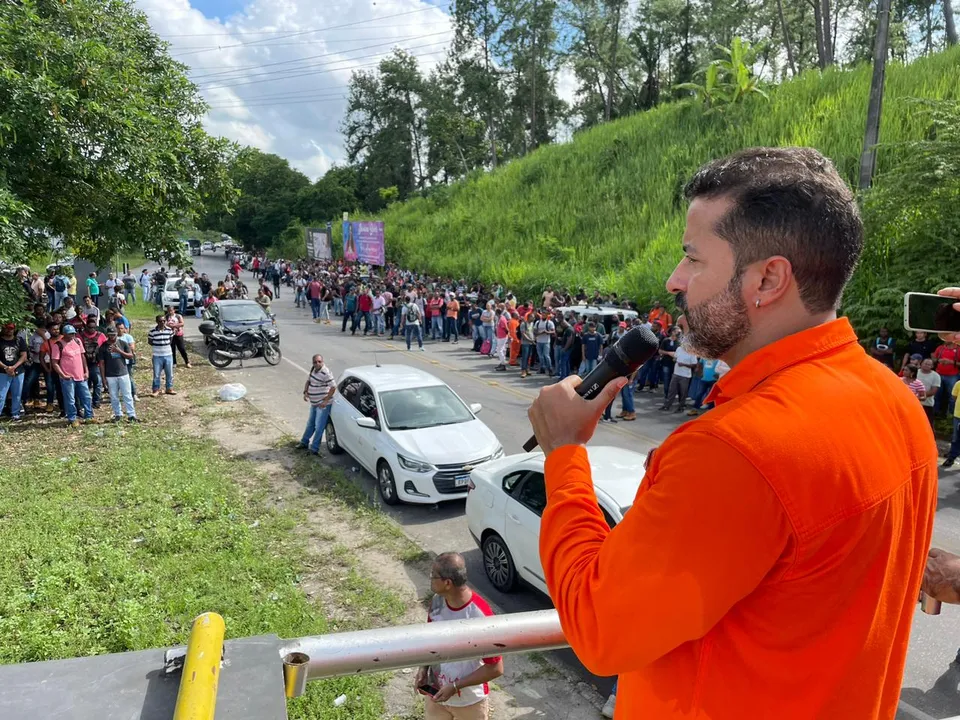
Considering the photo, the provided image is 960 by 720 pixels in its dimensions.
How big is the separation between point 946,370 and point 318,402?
11.1 meters

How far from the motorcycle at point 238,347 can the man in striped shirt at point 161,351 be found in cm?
340

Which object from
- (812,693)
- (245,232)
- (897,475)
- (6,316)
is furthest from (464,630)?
(245,232)

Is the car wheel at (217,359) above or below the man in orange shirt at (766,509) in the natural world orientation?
below

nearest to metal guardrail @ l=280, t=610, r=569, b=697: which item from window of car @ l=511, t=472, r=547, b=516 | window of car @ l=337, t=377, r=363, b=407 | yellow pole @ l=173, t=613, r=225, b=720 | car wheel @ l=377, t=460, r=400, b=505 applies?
yellow pole @ l=173, t=613, r=225, b=720

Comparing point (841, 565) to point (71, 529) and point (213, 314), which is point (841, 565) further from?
point (213, 314)

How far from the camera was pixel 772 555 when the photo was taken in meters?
1.13

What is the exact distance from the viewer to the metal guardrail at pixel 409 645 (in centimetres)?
145

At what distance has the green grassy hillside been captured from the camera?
81.4 feet

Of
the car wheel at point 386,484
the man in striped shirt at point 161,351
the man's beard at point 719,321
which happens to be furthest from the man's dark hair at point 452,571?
the man in striped shirt at point 161,351

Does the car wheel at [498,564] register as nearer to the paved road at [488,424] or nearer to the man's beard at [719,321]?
the paved road at [488,424]

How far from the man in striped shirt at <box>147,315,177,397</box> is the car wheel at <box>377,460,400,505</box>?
7.60m

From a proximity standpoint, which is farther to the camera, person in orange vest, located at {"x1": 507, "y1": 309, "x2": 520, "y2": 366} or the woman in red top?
person in orange vest, located at {"x1": 507, "y1": 309, "x2": 520, "y2": 366}

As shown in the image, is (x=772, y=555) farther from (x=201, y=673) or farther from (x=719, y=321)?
(x=201, y=673)

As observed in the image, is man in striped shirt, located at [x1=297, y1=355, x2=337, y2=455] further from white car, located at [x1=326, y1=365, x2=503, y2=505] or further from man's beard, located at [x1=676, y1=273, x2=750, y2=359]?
man's beard, located at [x1=676, y1=273, x2=750, y2=359]
